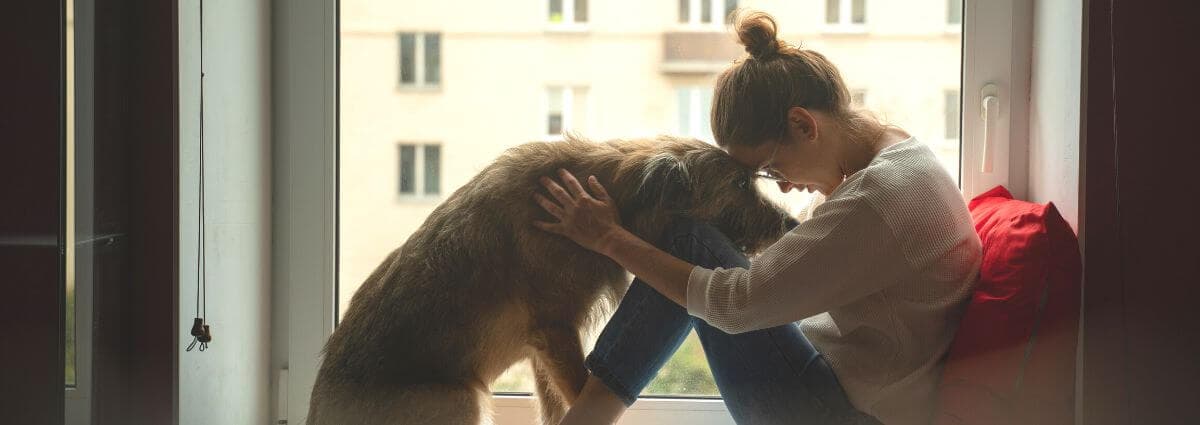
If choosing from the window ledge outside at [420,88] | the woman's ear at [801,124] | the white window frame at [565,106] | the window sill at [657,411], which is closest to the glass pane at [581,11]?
the white window frame at [565,106]

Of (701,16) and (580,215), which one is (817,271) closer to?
(580,215)

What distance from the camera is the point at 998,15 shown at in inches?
92.0

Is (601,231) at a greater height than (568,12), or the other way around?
(568,12)

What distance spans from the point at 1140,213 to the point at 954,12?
0.84 metres

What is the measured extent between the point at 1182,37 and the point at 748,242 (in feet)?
2.96

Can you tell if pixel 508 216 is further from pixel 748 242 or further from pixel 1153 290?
pixel 1153 290

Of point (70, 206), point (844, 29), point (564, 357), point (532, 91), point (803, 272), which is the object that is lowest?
point (564, 357)

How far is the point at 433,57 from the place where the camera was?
249 cm

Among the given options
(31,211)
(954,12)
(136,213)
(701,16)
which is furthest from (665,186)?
(31,211)

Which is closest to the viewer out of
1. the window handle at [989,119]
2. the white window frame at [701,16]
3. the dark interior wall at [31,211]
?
the dark interior wall at [31,211]

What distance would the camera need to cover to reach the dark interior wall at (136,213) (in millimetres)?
1821

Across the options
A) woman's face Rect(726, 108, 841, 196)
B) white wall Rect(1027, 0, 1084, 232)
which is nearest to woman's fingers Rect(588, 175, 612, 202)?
woman's face Rect(726, 108, 841, 196)

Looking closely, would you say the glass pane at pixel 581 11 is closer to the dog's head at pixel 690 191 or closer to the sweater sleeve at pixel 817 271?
the dog's head at pixel 690 191

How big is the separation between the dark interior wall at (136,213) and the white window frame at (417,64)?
71 centimetres
